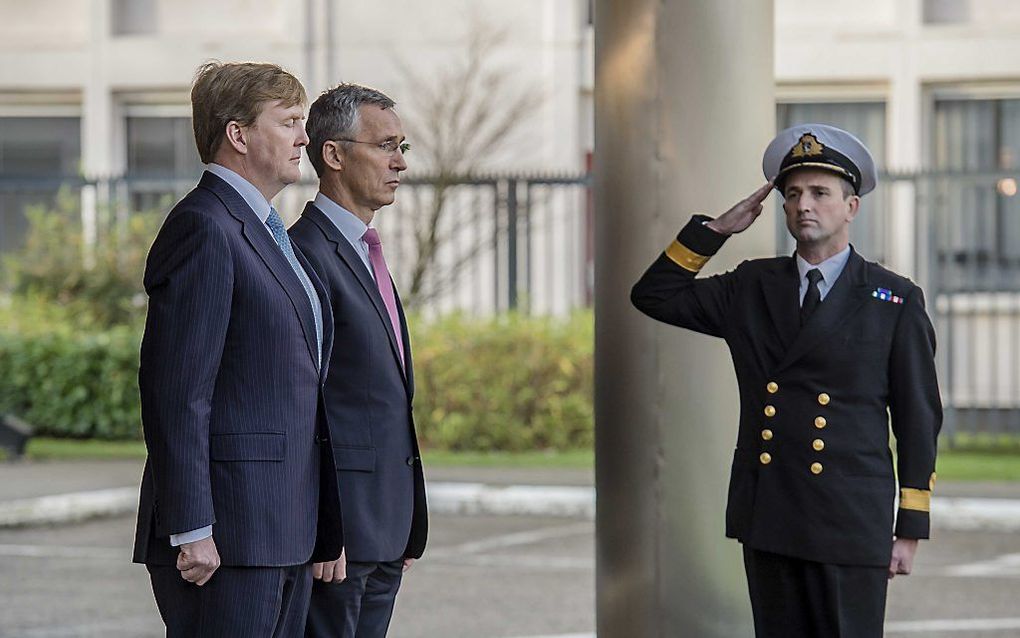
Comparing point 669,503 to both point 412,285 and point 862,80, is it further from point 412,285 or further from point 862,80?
point 862,80

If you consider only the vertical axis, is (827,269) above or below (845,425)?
above

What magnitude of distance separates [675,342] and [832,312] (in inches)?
46.0

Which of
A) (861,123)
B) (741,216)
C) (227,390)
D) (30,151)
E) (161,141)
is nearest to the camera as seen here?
(227,390)

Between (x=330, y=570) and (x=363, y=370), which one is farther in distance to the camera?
(x=363, y=370)

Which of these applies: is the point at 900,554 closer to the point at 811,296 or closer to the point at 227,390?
the point at 811,296

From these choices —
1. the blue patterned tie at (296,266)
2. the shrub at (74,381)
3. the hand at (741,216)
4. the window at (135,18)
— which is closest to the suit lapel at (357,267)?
the blue patterned tie at (296,266)

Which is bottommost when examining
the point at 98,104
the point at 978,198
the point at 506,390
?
the point at 506,390

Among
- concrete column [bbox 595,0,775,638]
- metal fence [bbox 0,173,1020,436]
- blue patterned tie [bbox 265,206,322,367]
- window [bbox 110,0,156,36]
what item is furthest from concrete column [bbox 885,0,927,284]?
blue patterned tie [bbox 265,206,322,367]

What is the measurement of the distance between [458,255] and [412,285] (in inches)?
31.0

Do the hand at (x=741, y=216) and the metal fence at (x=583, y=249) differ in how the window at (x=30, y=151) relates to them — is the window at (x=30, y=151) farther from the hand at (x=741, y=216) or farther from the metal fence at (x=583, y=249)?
the hand at (x=741, y=216)

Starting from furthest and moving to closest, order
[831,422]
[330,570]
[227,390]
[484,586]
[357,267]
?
1. [484,586]
2. [357,267]
3. [831,422]
4. [330,570]
5. [227,390]

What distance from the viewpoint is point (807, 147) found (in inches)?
168

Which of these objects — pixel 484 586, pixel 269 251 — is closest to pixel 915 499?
pixel 269 251

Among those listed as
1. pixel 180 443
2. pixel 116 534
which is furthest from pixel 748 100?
pixel 116 534
